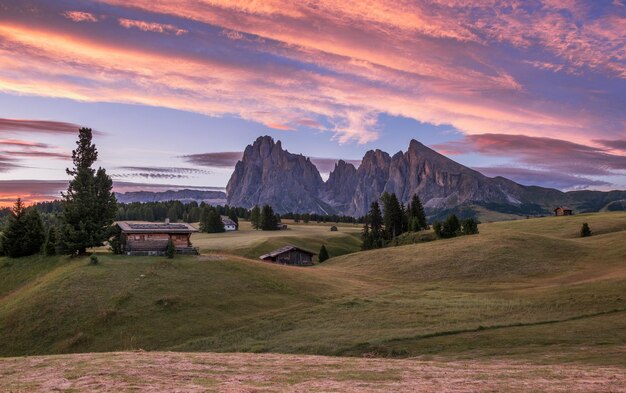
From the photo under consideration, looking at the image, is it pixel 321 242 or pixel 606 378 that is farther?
pixel 321 242

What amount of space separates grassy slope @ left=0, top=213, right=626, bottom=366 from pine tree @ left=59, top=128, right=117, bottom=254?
12.2ft

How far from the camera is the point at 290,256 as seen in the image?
336 feet

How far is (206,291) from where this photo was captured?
5175 cm

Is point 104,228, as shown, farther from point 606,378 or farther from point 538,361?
point 606,378

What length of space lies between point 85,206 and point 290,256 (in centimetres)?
4630

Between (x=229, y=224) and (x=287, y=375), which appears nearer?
(x=287, y=375)

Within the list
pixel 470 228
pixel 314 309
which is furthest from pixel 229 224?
pixel 314 309

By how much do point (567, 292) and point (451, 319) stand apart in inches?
694

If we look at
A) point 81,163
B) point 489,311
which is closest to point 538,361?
point 489,311

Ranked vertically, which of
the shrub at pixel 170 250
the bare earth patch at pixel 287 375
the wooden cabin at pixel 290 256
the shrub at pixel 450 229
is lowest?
the wooden cabin at pixel 290 256

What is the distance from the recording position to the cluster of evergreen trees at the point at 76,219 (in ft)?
216

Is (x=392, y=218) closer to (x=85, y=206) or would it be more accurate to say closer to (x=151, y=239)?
(x=151, y=239)

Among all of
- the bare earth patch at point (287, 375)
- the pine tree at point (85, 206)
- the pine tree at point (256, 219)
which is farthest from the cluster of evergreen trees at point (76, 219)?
the pine tree at point (256, 219)

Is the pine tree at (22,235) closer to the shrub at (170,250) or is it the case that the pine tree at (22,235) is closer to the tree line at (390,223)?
the shrub at (170,250)
